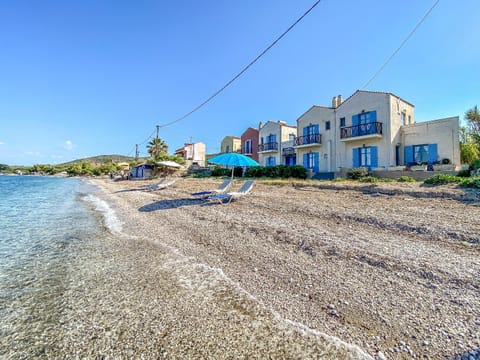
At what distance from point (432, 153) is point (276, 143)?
51.5ft

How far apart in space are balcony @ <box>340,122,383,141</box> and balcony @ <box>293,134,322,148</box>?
2462 millimetres

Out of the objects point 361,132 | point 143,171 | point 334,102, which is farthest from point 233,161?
point 143,171

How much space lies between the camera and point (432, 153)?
16594 millimetres

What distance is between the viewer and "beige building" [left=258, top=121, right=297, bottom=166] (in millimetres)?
27875

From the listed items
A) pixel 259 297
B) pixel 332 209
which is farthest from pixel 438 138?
pixel 259 297

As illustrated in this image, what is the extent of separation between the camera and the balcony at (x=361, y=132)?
18328 mm

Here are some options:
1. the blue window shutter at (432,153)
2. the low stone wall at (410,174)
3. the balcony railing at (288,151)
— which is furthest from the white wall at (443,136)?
the balcony railing at (288,151)

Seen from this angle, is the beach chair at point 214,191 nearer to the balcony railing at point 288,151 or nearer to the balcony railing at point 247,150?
the balcony railing at point 288,151

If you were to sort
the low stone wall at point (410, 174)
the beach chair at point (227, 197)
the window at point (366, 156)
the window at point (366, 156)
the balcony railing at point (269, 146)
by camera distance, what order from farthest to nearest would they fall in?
1. the balcony railing at point (269, 146)
2. the window at point (366, 156)
3. the window at point (366, 156)
4. the low stone wall at point (410, 174)
5. the beach chair at point (227, 197)

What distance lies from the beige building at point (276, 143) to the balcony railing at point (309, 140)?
6.75ft

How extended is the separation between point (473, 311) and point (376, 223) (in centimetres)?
376

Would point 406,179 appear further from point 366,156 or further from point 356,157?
point 356,157

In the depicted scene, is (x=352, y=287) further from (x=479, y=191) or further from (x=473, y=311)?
(x=479, y=191)

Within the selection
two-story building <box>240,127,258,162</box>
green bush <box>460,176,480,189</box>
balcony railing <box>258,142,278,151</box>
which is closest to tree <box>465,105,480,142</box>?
green bush <box>460,176,480,189</box>
